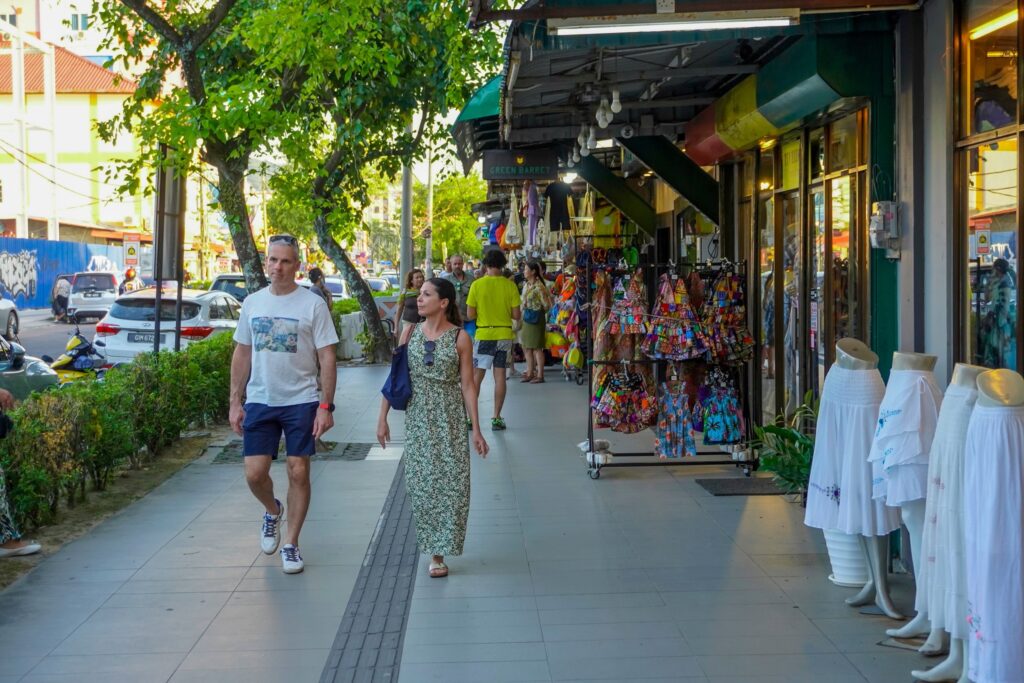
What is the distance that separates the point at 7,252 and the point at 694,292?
37.5m

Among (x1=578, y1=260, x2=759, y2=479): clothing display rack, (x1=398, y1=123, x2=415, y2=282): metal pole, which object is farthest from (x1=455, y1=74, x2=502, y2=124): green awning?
(x1=398, y1=123, x2=415, y2=282): metal pole

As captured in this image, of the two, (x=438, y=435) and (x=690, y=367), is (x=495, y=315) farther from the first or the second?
(x=438, y=435)

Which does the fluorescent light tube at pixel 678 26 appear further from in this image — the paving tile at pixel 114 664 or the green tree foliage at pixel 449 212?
the green tree foliage at pixel 449 212

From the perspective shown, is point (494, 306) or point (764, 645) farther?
point (494, 306)

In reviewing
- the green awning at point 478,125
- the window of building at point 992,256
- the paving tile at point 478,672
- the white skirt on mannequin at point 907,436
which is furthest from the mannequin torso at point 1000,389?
the green awning at point 478,125

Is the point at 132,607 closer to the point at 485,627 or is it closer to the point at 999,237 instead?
the point at 485,627

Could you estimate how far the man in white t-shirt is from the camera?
661 centimetres

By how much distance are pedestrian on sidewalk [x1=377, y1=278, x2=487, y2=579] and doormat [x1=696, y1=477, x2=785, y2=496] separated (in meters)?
2.87

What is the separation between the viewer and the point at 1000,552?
13.8ft

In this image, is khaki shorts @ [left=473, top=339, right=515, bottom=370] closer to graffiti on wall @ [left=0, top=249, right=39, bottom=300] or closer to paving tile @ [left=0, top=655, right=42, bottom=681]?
paving tile @ [left=0, top=655, right=42, bottom=681]

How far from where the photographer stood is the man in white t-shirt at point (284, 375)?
6605 millimetres

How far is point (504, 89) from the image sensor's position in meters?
8.94

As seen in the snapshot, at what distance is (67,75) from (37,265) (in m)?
25.1

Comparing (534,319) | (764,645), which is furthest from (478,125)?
(764,645)
